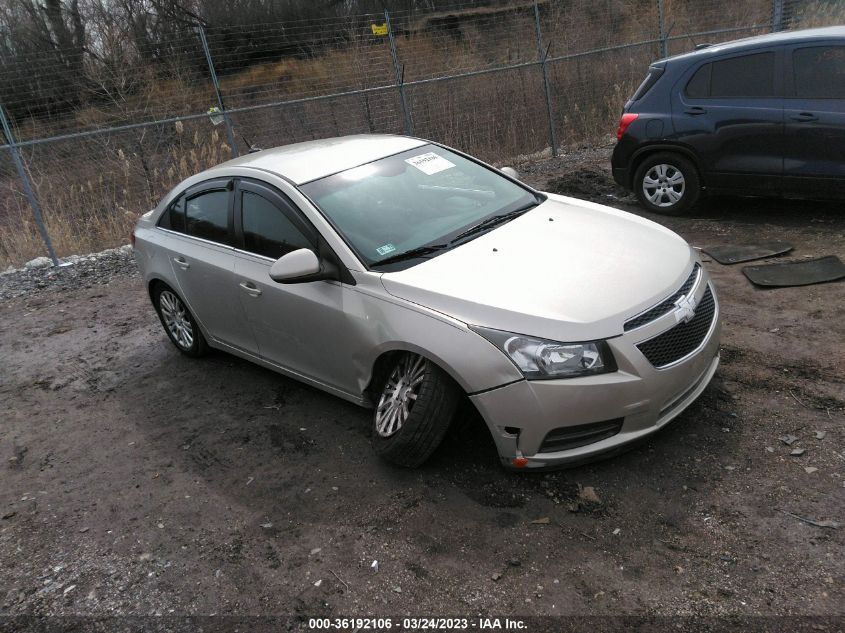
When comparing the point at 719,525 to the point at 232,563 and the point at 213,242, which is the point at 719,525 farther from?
the point at 213,242

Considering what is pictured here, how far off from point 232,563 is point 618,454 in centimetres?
195

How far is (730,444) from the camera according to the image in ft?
11.4

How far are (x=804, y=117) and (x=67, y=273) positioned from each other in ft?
28.5

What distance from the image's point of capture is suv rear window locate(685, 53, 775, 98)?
261 inches

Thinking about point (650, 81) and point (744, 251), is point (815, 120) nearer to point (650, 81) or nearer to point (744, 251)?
point (744, 251)

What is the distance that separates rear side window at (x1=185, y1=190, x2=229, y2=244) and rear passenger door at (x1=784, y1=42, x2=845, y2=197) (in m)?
5.28

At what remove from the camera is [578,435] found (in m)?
3.18

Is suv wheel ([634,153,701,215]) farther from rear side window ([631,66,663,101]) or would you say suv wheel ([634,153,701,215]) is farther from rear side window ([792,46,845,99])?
rear side window ([792,46,845,99])

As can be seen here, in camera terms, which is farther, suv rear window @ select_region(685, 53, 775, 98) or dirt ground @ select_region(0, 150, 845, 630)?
suv rear window @ select_region(685, 53, 775, 98)

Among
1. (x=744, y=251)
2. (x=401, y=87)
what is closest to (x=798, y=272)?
(x=744, y=251)

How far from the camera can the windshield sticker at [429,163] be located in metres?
4.54

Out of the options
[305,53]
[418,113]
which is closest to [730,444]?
[418,113]

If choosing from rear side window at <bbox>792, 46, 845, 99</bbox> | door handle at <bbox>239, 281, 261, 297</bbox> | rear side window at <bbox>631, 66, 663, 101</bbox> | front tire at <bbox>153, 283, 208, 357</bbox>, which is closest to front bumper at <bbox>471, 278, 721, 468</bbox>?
door handle at <bbox>239, 281, 261, 297</bbox>

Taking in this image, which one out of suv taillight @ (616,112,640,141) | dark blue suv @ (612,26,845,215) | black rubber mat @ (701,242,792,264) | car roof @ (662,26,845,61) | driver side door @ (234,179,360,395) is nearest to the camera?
driver side door @ (234,179,360,395)
